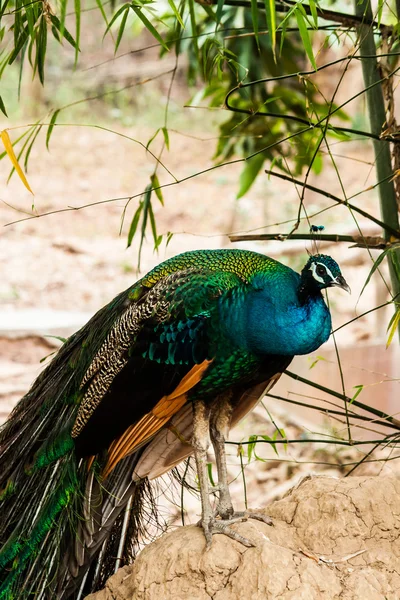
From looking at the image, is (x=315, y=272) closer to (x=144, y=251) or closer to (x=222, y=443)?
(x=222, y=443)

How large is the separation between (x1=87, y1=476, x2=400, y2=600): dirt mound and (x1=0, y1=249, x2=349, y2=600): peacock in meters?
0.10

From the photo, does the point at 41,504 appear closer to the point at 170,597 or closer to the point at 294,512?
the point at 170,597

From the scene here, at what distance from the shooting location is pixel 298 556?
220cm

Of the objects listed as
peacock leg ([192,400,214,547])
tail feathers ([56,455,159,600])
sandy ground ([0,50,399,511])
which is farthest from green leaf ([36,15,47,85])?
sandy ground ([0,50,399,511])

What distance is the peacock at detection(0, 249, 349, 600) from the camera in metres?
2.38

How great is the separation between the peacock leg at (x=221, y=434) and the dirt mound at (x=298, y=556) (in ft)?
0.54

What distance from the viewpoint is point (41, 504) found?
100 inches

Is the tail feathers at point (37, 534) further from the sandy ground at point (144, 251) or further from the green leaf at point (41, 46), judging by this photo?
the sandy ground at point (144, 251)

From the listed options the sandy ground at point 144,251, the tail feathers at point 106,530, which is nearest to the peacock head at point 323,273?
the tail feathers at point 106,530

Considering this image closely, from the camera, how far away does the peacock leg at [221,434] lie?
102 inches

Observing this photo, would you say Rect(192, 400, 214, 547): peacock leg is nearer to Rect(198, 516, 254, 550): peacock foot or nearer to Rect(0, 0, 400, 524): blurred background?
Rect(198, 516, 254, 550): peacock foot

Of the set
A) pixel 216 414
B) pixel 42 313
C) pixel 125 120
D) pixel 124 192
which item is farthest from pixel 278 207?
pixel 216 414

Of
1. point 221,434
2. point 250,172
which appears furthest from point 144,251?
point 221,434

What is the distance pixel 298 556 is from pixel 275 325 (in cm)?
62
